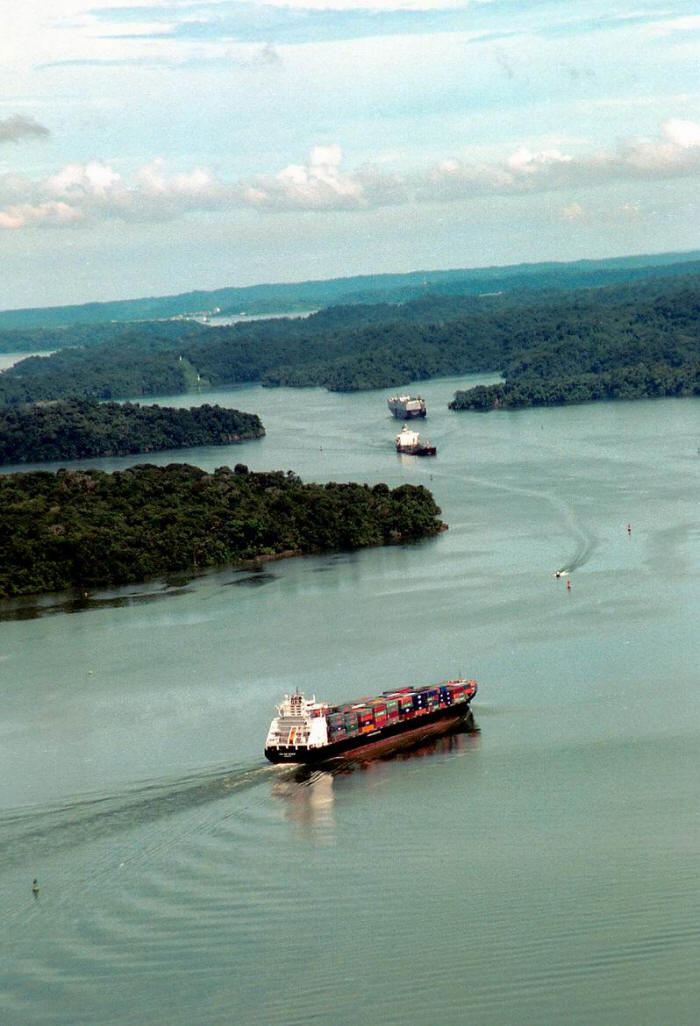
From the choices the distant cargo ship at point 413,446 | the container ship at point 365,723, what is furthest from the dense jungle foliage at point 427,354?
the container ship at point 365,723

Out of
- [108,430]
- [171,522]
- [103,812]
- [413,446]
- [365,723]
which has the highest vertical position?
[108,430]

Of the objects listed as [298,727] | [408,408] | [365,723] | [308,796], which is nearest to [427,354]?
[408,408]

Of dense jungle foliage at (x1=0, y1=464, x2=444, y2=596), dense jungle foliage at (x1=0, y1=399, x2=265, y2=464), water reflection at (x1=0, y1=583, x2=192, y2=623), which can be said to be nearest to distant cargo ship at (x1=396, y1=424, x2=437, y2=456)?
dense jungle foliage at (x1=0, y1=399, x2=265, y2=464)

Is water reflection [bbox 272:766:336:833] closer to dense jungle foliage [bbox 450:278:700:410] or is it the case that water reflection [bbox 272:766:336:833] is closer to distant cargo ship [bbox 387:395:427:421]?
distant cargo ship [bbox 387:395:427:421]

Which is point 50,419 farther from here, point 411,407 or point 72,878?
point 72,878

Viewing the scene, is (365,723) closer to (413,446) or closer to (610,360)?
(413,446)

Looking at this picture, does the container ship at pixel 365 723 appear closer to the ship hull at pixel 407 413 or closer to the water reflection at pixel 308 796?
the water reflection at pixel 308 796
